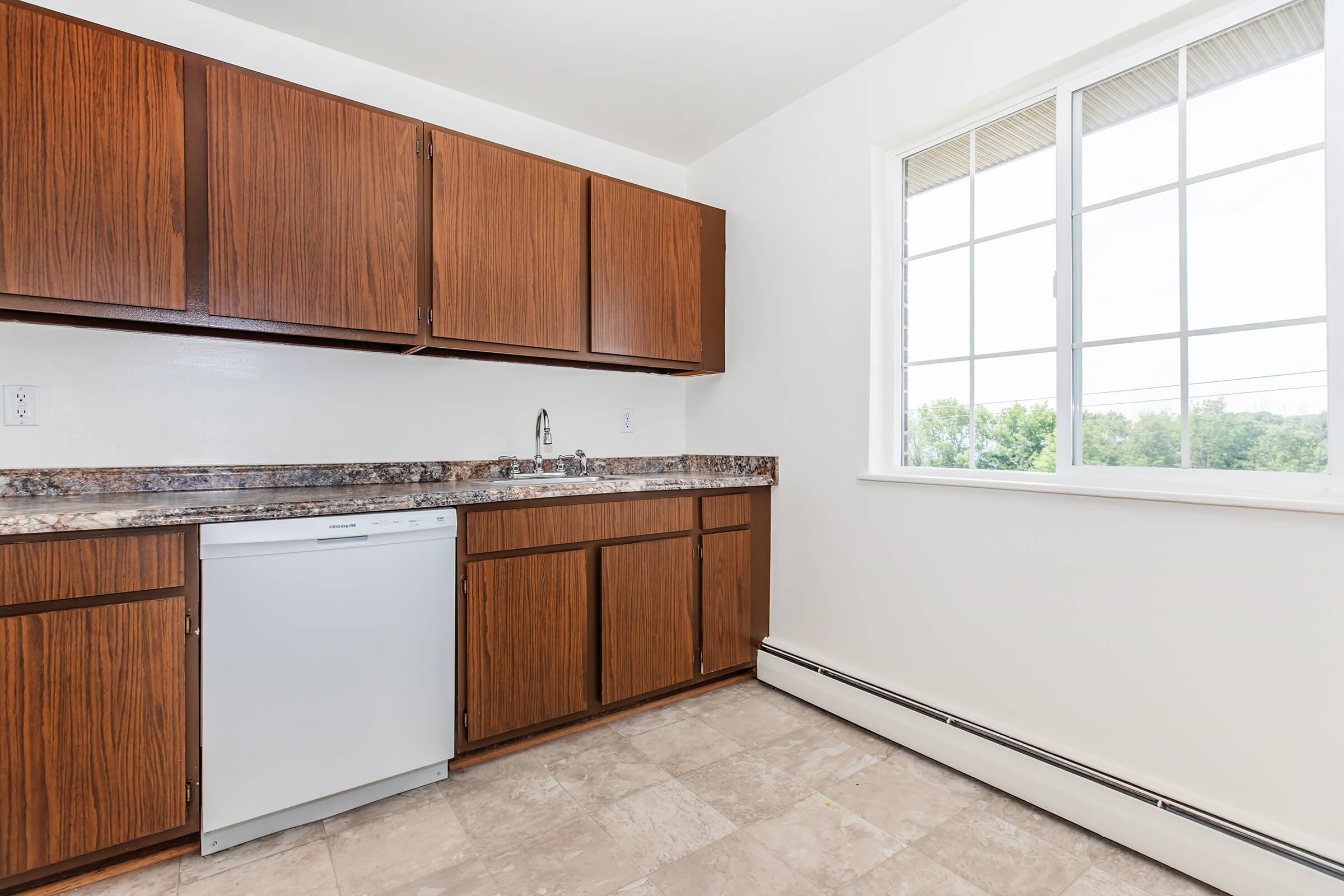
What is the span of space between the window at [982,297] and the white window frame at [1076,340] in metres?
0.04

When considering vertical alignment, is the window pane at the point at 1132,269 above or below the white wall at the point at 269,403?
above

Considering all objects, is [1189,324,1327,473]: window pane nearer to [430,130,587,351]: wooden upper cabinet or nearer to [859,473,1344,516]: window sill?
[859,473,1344,516]: window sill

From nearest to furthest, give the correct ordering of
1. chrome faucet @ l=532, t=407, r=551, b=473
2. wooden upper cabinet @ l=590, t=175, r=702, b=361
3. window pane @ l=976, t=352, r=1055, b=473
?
window pane @ l=976, t=352, r=1055, b=473
wooden upper cabinet @ l=590, t=175, r=702, b=361
chrome faucet @ l=532, t=407, r=551, b=473

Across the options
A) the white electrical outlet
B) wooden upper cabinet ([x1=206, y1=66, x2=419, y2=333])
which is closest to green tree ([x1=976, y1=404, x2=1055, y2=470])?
wooden upper cabinet ([x1=206, y1=66, x2=419, y2=333])

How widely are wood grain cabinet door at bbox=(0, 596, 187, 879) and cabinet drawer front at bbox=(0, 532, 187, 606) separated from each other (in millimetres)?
47

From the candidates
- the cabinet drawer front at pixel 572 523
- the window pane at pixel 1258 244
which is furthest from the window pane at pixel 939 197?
the cabinet drawer front at pixel 572 523

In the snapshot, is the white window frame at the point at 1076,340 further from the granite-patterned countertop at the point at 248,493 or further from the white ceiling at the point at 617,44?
the granite-patterned countertop at the point at 248,493

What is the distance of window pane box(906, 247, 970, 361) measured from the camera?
2.26 metres

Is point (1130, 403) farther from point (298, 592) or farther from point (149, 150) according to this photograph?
point (149, 150)

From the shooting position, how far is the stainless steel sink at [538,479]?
2490 millimetres

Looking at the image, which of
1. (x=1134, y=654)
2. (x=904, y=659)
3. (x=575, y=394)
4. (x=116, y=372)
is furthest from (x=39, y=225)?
(x=1134, y=654)

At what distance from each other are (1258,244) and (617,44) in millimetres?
2094

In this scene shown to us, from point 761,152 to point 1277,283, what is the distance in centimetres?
201

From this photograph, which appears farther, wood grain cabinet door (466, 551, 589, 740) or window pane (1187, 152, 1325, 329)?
wood grain cabinet door (466, 551, 589, 740)
